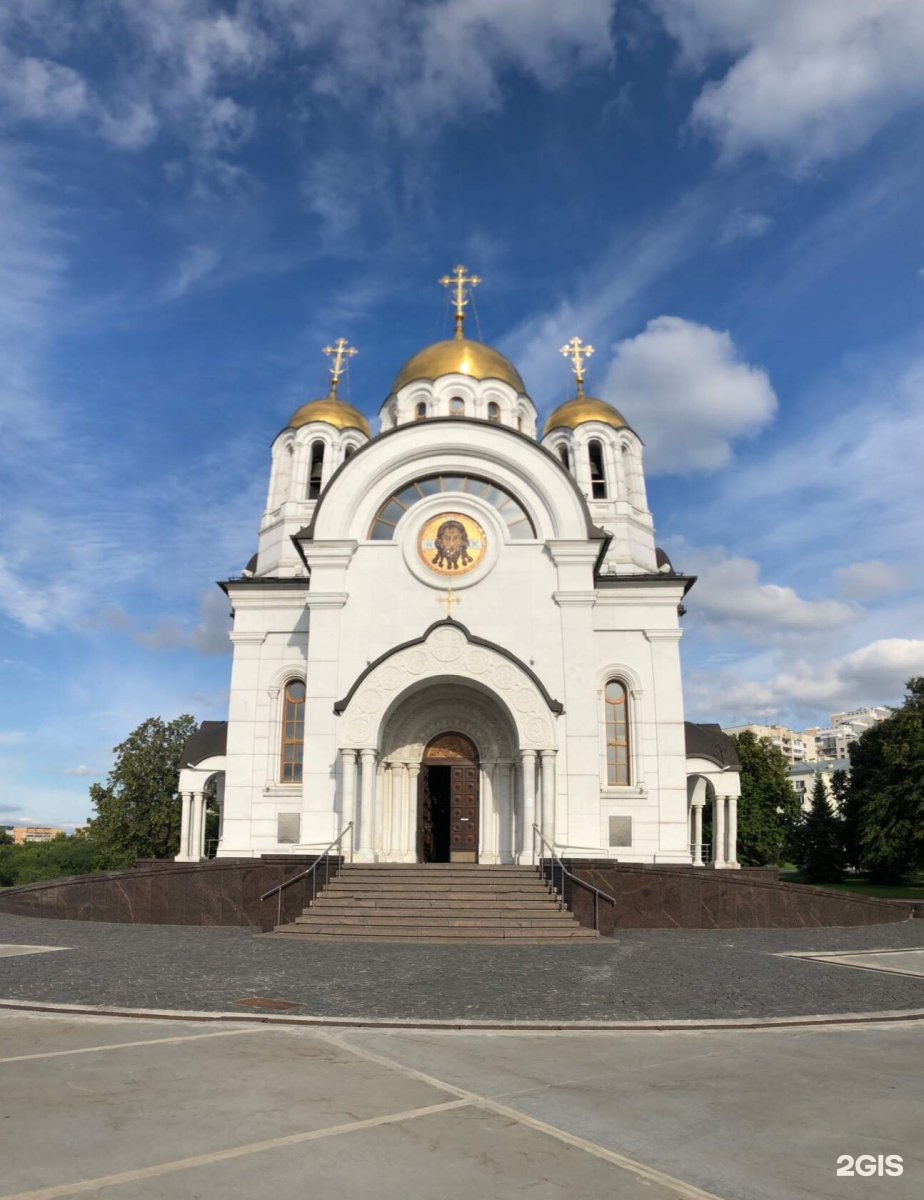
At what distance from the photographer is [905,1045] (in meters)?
6.86

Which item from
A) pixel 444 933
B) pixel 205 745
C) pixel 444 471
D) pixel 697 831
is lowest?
pixel 444 933

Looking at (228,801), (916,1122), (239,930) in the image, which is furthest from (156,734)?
(916,1122)

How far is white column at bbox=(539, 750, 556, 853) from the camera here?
60.0 ft

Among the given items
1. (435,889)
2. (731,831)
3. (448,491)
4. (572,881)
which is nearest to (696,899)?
(572,881)

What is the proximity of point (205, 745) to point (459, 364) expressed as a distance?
14.0 m

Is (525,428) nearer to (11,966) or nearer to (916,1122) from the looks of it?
(11,966)

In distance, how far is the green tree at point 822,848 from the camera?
158ft

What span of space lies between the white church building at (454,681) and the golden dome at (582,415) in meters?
6.72

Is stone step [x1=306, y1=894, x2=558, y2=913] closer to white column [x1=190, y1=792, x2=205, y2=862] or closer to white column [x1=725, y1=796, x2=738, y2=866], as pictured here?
white column [x1=190, y1=792, x2=205, y2=862]

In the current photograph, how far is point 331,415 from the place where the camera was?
2855 centimetres

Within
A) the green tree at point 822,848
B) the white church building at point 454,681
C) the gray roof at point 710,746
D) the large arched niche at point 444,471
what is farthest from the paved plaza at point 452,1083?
the green tree at point 822,848

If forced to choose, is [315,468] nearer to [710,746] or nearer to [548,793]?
[548,793]

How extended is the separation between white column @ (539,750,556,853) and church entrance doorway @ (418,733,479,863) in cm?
285

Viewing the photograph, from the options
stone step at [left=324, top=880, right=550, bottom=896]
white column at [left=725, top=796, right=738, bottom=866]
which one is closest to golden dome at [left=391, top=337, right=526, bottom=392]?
white column at [left=725, top=796, right=738, bottom=866]
